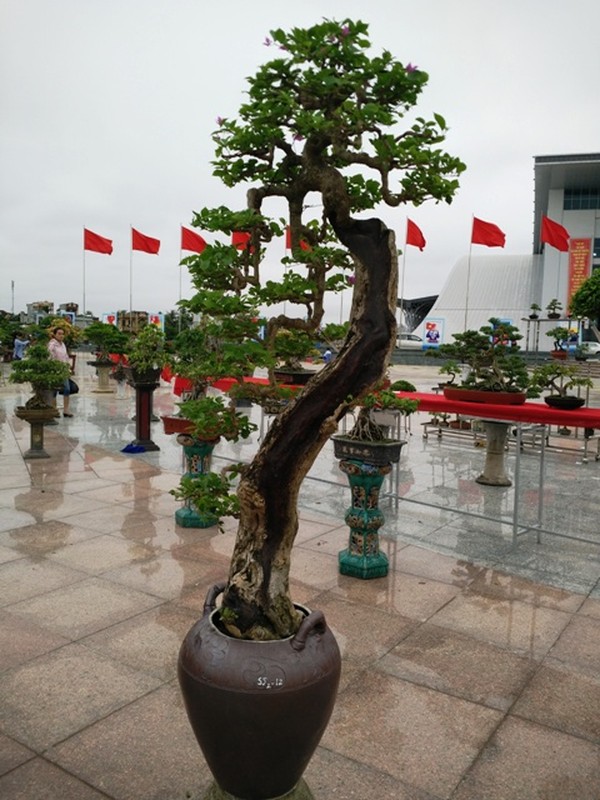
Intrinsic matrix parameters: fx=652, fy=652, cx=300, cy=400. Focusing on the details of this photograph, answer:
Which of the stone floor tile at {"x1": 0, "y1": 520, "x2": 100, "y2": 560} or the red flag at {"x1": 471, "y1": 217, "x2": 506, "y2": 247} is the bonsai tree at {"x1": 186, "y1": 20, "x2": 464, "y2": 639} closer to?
the stone floor tile at {"x1": 0, "y1": 520, "x2": 100, "y2": 560}

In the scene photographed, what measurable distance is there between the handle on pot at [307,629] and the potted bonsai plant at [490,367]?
4805 millimetres

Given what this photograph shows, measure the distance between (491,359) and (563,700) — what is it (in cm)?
454

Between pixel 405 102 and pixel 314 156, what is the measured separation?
16.6 inches

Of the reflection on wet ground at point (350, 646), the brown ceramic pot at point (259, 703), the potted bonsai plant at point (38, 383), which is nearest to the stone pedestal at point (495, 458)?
the reflection on wet ground at point (350, 646)

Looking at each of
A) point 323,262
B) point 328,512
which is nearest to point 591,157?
point 328,512

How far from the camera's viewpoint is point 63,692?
11.3ft

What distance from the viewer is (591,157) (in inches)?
1937

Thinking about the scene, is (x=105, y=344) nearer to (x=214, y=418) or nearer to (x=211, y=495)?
(x=214, y=418)

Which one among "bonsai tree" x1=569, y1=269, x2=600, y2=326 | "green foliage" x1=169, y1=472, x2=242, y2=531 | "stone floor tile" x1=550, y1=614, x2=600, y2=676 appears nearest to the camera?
"green foliage" x1=169, y1=472, x2=242, y2=531

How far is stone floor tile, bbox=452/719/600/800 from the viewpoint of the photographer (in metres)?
2.74

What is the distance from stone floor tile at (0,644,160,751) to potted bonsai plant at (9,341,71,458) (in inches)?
270

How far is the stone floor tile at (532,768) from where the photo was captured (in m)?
2.74

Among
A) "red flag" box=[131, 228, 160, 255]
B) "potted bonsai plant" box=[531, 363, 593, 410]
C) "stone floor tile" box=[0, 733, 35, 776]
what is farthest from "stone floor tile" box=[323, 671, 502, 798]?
"red flag" box=[131, 228, 160, 255]

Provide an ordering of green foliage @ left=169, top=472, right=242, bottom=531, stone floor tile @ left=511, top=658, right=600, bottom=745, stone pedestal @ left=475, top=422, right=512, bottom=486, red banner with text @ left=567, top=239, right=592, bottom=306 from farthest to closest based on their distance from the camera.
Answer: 1. red banner with text @ left=567, top=239, right=592, bottom=306
2. stone pedestal @ left=475, top=422, right=512, bottom=486
3. stone floor tile @ left=511, top=658, right=600, bottom=745
4. green foliage @ left=169, top=472, right=242, bottom=531
